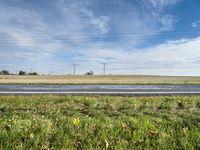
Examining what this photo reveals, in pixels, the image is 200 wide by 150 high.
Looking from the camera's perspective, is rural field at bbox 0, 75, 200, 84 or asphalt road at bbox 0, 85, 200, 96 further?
rural field at bbox 0, 75, 200, 84

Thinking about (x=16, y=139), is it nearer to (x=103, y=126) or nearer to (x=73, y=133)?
(x=73, y=133)

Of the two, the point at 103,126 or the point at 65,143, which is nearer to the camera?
the point at 65,143

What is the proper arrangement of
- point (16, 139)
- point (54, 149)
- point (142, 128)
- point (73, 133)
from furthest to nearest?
point (142, 128) → point (73, 133) → point (16, 139) → point (54, 149)

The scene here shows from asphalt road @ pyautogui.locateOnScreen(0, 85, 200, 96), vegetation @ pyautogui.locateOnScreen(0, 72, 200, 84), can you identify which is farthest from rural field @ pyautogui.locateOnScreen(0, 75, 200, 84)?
asphalt road @ pyautogui.locateOnScreen(0, 85, 200, 96)

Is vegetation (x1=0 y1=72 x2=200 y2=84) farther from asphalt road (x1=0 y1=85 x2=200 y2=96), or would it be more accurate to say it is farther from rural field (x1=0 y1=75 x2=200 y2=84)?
asphalt road (x1=0 y1=85 x2=200 y2=96)

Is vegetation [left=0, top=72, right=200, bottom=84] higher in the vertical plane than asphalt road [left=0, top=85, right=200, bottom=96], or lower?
higher

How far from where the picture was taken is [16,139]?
5.25 meters

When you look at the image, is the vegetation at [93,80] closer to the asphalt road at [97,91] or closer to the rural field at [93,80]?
the rural field at [93,80]

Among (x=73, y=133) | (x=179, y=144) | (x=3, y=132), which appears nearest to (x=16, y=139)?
(x=3, y=132)

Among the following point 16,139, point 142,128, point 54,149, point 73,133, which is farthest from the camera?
point 142,128

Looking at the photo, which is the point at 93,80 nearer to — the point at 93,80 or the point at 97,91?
the point at 93,80

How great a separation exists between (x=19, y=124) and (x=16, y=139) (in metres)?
0.71

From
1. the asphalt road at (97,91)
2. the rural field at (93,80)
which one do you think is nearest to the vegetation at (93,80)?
the rural field at (93,80)

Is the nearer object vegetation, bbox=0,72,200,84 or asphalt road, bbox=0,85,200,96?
asphalt road, bbox=0,85,200,96
